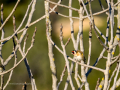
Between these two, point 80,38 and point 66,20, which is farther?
point 66,20

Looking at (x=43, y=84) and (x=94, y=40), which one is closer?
(x=94, y=40)

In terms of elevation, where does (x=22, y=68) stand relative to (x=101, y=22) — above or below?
below

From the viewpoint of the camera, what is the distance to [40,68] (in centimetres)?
657

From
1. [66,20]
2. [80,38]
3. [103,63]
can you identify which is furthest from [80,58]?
[66,20]

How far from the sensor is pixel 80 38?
7.87ft

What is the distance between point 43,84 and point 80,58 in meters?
4.04

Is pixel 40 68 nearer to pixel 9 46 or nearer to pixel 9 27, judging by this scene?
pixel 9 46

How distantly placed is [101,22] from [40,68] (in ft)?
9.41

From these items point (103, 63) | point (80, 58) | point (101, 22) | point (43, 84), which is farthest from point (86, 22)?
point (80, 58)

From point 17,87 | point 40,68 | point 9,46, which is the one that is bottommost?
point 17,87

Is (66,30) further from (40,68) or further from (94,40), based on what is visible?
(40,68)

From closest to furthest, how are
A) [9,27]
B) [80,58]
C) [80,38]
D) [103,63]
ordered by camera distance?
[80,38] → [80,58] → [103,63] → [9,27]

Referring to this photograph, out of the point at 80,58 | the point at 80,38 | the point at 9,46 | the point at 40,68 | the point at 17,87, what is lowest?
→ the point at 17,87

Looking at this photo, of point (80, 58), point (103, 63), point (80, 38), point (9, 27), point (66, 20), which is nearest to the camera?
point (80, 38)
